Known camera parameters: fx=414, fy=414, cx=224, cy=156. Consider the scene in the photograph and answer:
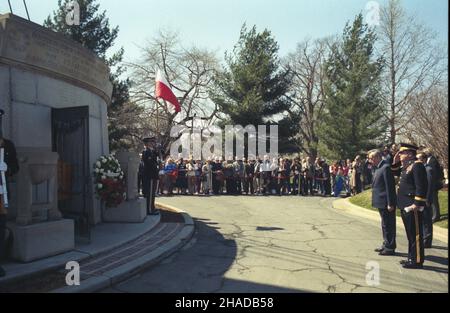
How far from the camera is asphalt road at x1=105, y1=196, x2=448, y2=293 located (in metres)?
5.32

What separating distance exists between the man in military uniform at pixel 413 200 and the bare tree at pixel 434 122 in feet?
28.2

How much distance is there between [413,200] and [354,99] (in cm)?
2460

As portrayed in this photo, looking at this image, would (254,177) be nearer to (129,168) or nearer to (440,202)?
(440,202)

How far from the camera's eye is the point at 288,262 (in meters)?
6.48

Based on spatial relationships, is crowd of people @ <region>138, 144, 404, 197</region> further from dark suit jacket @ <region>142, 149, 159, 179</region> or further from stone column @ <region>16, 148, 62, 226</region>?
stone column @ <region>16, 148, 62, 226</region>

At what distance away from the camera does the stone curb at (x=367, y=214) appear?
8795 millimetres

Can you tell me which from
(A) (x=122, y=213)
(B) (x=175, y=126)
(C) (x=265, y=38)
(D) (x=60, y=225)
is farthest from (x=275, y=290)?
(B) (x=175, y=126)

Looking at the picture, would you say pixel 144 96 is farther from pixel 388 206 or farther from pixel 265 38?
pixel 388 206

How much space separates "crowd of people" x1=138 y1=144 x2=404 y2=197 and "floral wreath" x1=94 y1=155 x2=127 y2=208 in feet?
31.0

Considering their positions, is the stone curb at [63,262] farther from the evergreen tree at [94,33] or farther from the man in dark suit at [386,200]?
the evergreen tree at [94,33]

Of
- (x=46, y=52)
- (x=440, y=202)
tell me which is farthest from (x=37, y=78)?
(x=440, y=202)

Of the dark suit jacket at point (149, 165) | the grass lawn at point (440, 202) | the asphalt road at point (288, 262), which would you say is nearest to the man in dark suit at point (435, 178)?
the grass lawn at point (440, 202)

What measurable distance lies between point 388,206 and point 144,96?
3370 centimetres

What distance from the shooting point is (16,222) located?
5938mm
